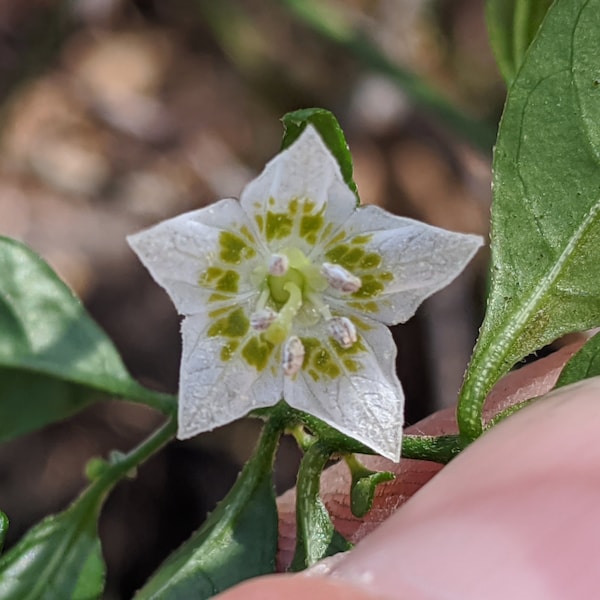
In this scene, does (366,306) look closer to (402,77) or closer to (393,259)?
(393,259)

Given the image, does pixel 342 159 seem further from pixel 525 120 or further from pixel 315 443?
pixel 315 443

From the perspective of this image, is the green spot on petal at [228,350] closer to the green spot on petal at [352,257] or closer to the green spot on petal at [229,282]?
Result: the green spot on petal at [229,282]

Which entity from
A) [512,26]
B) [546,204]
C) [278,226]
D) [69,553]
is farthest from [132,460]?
[512,26]

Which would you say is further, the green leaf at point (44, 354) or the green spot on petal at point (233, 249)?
the green leaf at point (44, 354)

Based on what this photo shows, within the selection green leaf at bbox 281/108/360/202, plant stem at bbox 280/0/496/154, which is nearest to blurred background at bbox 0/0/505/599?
plant stem at bbox 280/0/496/154

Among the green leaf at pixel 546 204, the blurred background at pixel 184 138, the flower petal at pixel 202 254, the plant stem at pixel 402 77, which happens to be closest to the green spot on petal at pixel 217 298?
the flower petal at pixel 202 254
